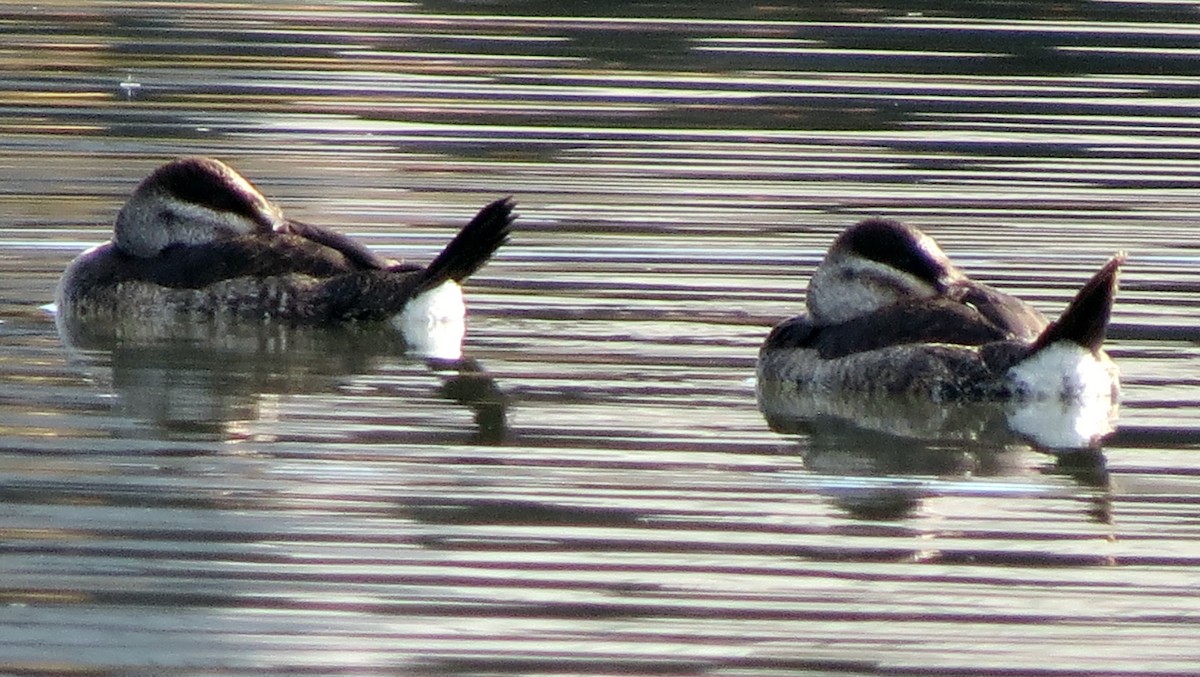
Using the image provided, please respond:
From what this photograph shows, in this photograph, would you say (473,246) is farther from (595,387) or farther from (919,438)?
(919,438)

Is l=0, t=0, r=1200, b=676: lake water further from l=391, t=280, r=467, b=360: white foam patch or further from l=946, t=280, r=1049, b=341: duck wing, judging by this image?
l=946, t=280, r=1049, b=341: duck wing

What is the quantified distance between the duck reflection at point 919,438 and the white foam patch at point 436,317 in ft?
5.33

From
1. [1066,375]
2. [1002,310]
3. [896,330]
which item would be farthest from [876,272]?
[1066,375]

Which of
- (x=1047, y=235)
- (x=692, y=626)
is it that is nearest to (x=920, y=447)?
(x=692, y=626)

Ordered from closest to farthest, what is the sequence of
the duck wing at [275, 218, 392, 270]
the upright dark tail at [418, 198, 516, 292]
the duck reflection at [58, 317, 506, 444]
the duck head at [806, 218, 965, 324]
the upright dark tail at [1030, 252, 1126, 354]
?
the upright dark tail at [1030, 252, 1126, 354]
the duck reflection at [58, 317, 506, 444]
the duck head at [806, 218, 965, 324]
the upright dark tail at [418, 198, 516, 292]
the duck wing at [275, 218, 392, 270]

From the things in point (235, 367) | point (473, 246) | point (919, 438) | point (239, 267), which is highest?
point (473, 246)

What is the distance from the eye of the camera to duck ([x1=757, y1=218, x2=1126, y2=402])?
9.81 meters

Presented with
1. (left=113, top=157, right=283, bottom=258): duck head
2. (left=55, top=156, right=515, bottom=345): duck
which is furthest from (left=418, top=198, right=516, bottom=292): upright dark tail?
(left=113, top=157, right=283, bottom=258): duck head

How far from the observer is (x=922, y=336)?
33.7 feet

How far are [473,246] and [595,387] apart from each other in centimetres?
160

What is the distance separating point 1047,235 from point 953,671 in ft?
24.5

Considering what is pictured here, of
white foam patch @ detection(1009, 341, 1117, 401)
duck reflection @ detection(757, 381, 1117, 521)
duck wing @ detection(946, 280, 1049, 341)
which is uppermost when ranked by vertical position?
→ duck wing @ detection(946, 280, 1049, 341)

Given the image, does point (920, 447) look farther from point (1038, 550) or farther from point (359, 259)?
point (359, 259)

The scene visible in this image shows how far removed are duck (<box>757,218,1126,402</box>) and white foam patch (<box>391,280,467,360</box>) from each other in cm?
143
